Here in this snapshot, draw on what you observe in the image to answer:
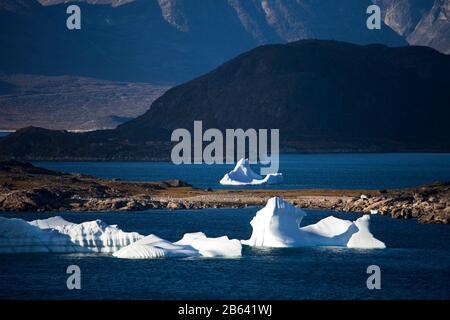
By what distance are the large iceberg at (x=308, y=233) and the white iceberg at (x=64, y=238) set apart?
8.20 m

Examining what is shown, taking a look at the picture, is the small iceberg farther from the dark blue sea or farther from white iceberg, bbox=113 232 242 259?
white iceberg, bbox=113 232 242 259

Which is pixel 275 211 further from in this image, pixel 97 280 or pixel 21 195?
pixel 21 195

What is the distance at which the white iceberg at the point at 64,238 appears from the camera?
72250mm

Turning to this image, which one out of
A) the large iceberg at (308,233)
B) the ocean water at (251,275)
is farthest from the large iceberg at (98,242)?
the large iceberg at (308,233)

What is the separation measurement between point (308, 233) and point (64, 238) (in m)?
15.5

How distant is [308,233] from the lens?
76.7m

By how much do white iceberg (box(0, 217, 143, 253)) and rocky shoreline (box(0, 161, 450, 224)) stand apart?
28425 millimetres

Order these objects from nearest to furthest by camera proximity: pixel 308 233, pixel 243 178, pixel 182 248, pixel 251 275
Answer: pixel 251 275
pixel 182 248
pixel 308 233
pixel 243 178

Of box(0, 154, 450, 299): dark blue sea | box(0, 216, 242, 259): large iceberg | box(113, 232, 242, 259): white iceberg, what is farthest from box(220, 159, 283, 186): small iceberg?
box(113, 232, 242, 259): white iceberg

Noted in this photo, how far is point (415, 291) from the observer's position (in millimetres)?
62656

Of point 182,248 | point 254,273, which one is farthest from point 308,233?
point 254,273

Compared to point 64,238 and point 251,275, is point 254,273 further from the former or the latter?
Result: point 64,238
